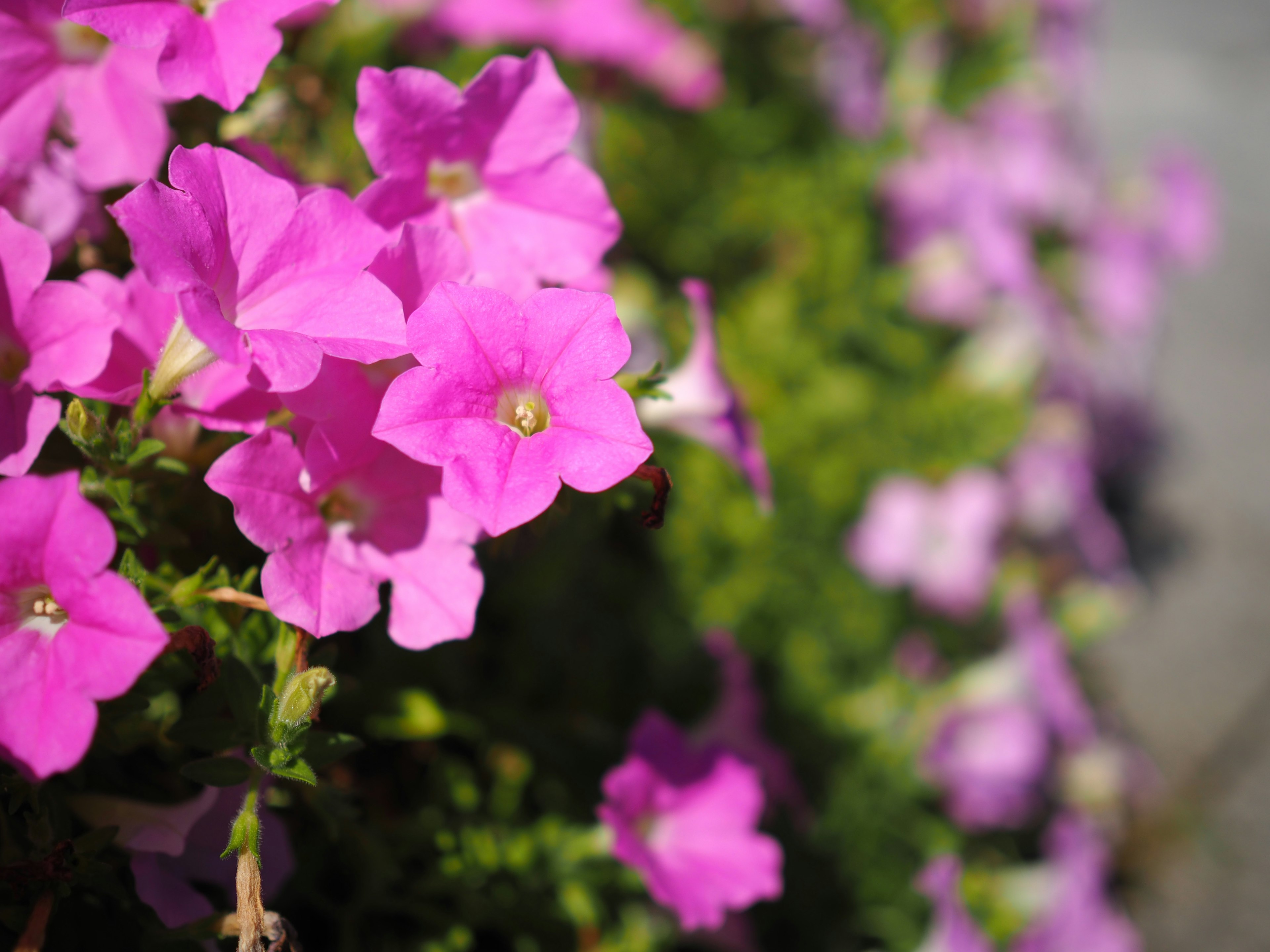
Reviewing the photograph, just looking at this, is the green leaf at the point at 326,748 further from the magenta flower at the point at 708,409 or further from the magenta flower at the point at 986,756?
the magenta flower at the point at 986,756

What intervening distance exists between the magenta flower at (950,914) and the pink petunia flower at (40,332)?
123cm

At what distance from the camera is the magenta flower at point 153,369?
64 cm

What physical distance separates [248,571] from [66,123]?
0.41 meters

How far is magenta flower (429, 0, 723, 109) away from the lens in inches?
72.4

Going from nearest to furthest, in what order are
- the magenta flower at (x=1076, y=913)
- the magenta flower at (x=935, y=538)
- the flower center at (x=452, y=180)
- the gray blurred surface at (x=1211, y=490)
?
the flower center at (x=452, y=180), the magenta flower at (x=1076, y=913), the magenta flower at (x=935, y=538), the gray blurred surface at (x=1211, y=490)

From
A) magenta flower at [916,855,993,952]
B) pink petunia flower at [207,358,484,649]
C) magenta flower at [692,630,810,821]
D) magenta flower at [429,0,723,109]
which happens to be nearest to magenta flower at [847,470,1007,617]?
magenta flower at [692,630,810,821]

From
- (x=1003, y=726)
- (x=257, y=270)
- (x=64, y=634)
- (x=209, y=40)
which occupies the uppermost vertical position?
(x=209, y=40)

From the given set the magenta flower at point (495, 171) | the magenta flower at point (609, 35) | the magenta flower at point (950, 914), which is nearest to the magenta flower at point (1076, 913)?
the magenta flower at point (950, 914)

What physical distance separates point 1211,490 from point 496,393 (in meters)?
2.97

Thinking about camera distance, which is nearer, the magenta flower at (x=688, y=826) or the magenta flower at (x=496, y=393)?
the magenta flower at (x=496, y=393)

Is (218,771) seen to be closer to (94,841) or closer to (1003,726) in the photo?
(94,841)

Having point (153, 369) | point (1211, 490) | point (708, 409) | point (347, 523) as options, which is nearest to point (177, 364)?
point (153, 369)

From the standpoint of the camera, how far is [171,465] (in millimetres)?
683

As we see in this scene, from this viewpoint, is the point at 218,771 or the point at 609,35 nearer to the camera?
the point at 218,771
